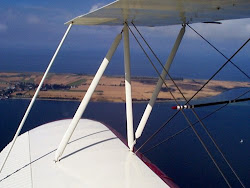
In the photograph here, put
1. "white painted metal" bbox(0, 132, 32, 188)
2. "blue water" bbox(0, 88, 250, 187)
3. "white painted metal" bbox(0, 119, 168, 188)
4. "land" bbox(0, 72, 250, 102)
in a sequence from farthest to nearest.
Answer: "land" bbox(0, 72, 250, 102), "blue water" bbox(0, 88, 250, 187), "white painted metal" bbox(0, 132, 32, 188), "white painted metal" bbox(0, 119, 168, 188)

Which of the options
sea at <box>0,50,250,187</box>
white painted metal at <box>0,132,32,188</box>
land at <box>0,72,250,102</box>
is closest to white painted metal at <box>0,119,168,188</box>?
white painted metal at <box>0,132,32,188</box>

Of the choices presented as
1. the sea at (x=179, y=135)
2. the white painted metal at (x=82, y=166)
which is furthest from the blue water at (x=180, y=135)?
the white painted metal at (x=82, y=166)

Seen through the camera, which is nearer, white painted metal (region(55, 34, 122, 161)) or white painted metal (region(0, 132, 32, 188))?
white painted metal (region(0, 132, 32, 188))

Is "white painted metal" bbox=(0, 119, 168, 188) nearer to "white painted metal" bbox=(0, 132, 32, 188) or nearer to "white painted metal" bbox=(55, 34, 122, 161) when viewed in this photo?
"white painted metal" bbox=(0, 132, 32, 188)

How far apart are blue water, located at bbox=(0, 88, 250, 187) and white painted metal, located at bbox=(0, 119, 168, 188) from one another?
9.11 metres

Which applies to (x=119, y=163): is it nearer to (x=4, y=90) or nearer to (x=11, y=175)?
(x=11, y=175)

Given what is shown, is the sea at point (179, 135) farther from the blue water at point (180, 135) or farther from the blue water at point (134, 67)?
the blue water at point (134, 67)

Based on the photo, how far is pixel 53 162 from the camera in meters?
6.03

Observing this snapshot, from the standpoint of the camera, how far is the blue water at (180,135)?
1630 centimetres

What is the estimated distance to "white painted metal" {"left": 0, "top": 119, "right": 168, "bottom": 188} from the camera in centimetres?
512

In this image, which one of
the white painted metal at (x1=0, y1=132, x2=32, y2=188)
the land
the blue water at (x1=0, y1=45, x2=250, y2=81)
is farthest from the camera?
the blue water at (x1=0, y1=45, x2=250, y2=81)

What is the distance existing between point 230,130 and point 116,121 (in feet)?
30.6

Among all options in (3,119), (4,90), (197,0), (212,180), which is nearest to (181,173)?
(212,180)

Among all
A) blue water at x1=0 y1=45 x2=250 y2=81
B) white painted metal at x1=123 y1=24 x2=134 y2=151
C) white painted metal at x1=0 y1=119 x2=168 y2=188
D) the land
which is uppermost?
blue water at x1=0 y1=45 x2=250 y2=81
